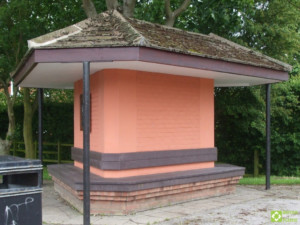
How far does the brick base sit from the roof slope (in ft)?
8.52

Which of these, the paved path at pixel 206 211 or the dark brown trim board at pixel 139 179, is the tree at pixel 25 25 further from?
the paved path at pixel 206 211

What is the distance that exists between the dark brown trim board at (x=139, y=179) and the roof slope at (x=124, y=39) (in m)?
2.39

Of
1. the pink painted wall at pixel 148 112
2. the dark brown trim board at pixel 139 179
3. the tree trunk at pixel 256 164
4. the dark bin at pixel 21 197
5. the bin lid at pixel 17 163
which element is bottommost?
the tree trunk at pixel 256 164

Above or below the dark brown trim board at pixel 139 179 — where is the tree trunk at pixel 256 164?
below

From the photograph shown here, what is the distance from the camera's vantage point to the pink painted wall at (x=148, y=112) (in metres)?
6.91

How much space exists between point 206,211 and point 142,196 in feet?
4.16

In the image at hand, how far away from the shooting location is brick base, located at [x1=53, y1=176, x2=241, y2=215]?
6.35 metres

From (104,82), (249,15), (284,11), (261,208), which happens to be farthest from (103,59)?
(284,11)

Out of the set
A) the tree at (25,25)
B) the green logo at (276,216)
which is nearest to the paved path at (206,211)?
the green logo at (276,216)

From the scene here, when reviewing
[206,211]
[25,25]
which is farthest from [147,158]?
[25,25]

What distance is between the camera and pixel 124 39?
19.0 ft

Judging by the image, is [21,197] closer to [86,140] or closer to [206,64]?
[86,140]

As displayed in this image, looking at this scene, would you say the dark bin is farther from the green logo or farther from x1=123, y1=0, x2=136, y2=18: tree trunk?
x1=123, y1=0, x2=136, y2=18: tree trunk

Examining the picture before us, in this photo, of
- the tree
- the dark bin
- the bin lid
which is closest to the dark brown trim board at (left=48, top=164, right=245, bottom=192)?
the dark bin
